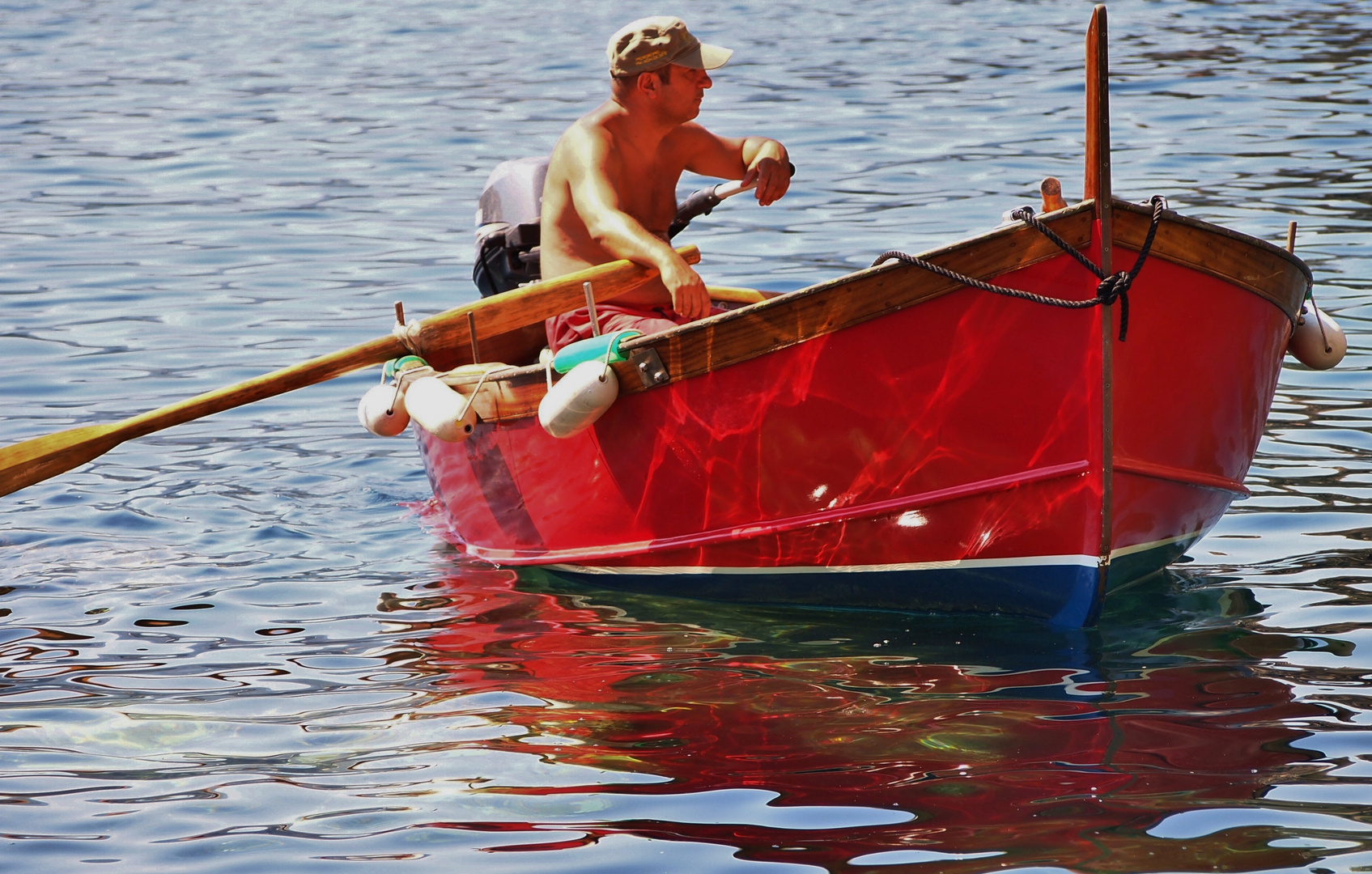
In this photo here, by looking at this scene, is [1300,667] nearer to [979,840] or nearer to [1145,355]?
[1145,355]

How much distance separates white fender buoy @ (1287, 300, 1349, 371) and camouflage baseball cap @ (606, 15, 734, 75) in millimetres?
1922

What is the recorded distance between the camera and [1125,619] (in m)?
4.54

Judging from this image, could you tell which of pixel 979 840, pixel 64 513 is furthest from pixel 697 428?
pixel 64 513

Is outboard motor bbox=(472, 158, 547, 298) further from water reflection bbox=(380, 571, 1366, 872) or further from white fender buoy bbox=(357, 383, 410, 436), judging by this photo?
water reflection bbox=(380, 571, 1366, 872)

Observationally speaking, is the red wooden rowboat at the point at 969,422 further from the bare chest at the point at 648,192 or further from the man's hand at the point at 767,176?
the man's hand at the point at 767,176

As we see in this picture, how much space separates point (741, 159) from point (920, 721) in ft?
7.36

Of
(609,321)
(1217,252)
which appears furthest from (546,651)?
(1217,252)

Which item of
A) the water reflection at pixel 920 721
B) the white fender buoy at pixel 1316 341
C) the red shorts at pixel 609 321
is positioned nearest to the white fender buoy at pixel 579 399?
the red shorts at pixel 609 321

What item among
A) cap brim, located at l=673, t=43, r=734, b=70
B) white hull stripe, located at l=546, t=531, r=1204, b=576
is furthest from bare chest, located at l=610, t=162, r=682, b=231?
white hull stripe, located at l=546, t=531, r=1204, b=576

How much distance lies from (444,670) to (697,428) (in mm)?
988

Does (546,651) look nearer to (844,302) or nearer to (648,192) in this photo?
(844,302)

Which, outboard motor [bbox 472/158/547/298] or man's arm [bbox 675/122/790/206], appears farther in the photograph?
outboard motor [bbox 472/158/547/298]

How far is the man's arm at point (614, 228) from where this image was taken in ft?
15.4

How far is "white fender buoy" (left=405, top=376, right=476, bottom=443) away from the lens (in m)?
4.97
